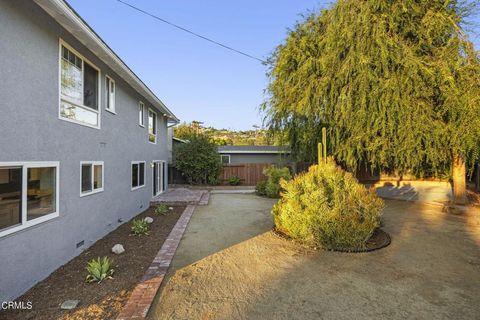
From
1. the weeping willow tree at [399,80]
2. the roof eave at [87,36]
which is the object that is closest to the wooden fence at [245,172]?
the weeping willow tree at [399,80]

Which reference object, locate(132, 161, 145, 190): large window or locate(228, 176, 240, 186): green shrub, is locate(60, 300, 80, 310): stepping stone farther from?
locate(228, 176, 240, 186): green shrub

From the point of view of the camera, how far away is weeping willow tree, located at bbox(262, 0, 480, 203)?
8.11 metres

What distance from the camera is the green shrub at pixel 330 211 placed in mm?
5531

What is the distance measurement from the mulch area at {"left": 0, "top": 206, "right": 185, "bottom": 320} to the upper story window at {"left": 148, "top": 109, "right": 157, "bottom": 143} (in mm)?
6711

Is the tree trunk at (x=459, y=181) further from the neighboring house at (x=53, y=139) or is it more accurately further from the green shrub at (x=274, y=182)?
the neighboring house at (x=53, y=139)

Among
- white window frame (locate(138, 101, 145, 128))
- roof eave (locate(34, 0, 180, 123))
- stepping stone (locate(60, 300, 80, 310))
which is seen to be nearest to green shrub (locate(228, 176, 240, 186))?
white window frame (locate(138, 101, 145, 128))

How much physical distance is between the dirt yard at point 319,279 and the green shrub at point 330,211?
360 mm

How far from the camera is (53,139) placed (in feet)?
15.7

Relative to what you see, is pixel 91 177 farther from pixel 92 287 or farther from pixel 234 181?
pixel 234 181

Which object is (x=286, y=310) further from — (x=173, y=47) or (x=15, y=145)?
(x=173, y=47)

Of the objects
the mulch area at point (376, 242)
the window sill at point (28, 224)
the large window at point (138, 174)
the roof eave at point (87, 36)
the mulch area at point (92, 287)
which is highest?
the roof eave at point (87, 36)

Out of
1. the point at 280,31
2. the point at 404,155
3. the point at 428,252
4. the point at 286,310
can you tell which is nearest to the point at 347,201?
the point at 428,252

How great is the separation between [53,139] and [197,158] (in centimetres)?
1301

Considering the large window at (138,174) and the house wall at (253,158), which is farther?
the house wall at (253,158)
